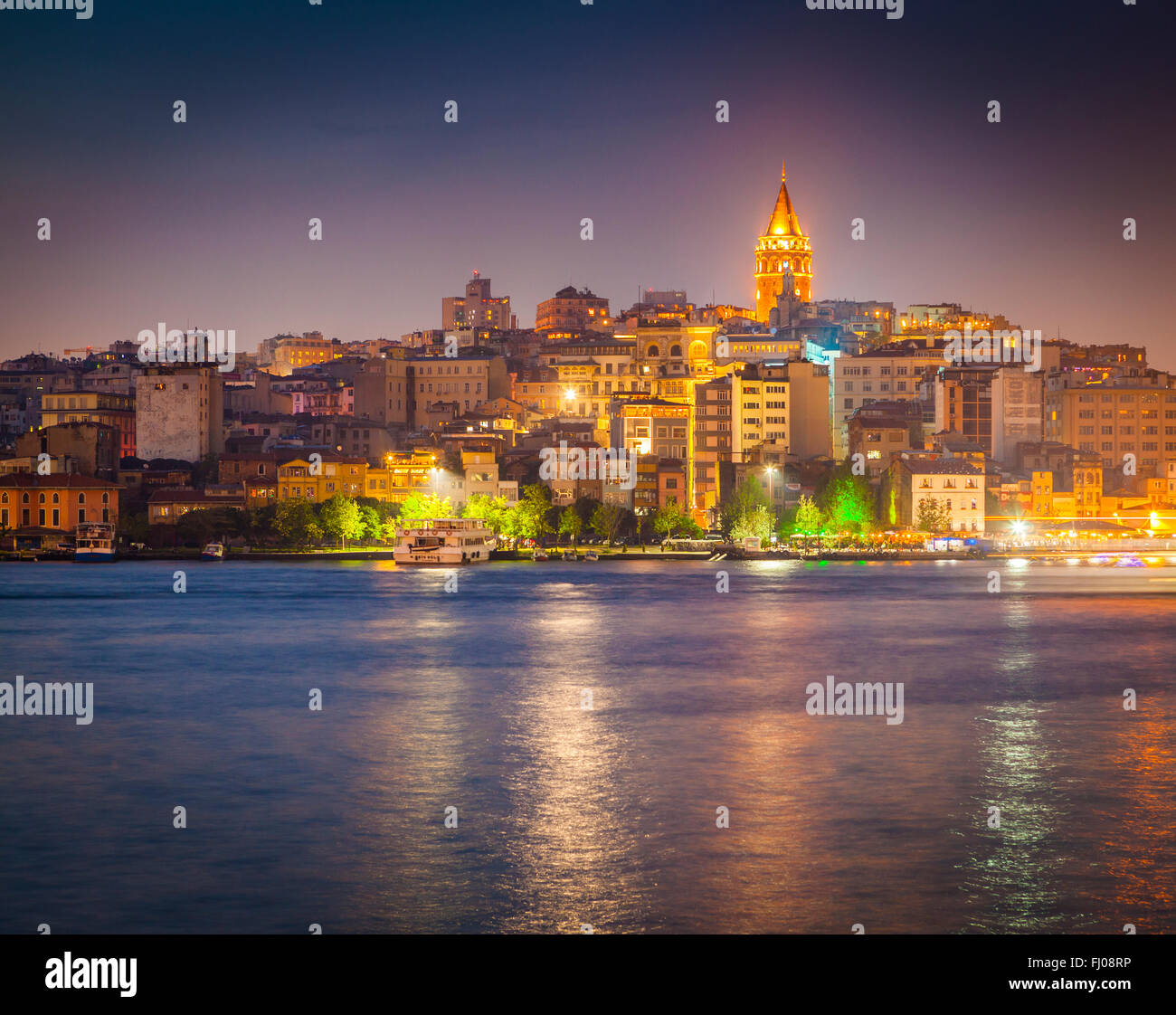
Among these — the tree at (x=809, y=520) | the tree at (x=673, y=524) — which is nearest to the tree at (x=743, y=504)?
the tree at (x=673, y=524)

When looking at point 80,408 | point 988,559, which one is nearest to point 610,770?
point 988,559

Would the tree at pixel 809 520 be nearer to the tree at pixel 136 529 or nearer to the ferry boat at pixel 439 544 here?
the ferry boat at pixel 439 544

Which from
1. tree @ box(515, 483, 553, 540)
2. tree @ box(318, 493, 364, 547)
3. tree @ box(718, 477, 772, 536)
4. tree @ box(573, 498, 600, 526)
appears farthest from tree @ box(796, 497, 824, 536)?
tree @ box(318, 493, 364, 547)

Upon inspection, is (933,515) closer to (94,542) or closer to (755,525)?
(755,525)

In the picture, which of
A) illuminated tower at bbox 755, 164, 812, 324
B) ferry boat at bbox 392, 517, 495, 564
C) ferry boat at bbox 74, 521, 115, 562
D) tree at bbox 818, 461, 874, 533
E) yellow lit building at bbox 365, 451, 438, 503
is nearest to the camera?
ferry boat at bbox 392, 517, 495, 564

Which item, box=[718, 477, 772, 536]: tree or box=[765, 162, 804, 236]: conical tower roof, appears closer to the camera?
box=[718, 477, 772, 536]: tree

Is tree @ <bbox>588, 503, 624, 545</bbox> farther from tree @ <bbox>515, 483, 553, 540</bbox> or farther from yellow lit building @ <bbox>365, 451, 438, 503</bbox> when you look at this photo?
yellow lit building @ <bbox>365, 451, 438, 503</bbox>
